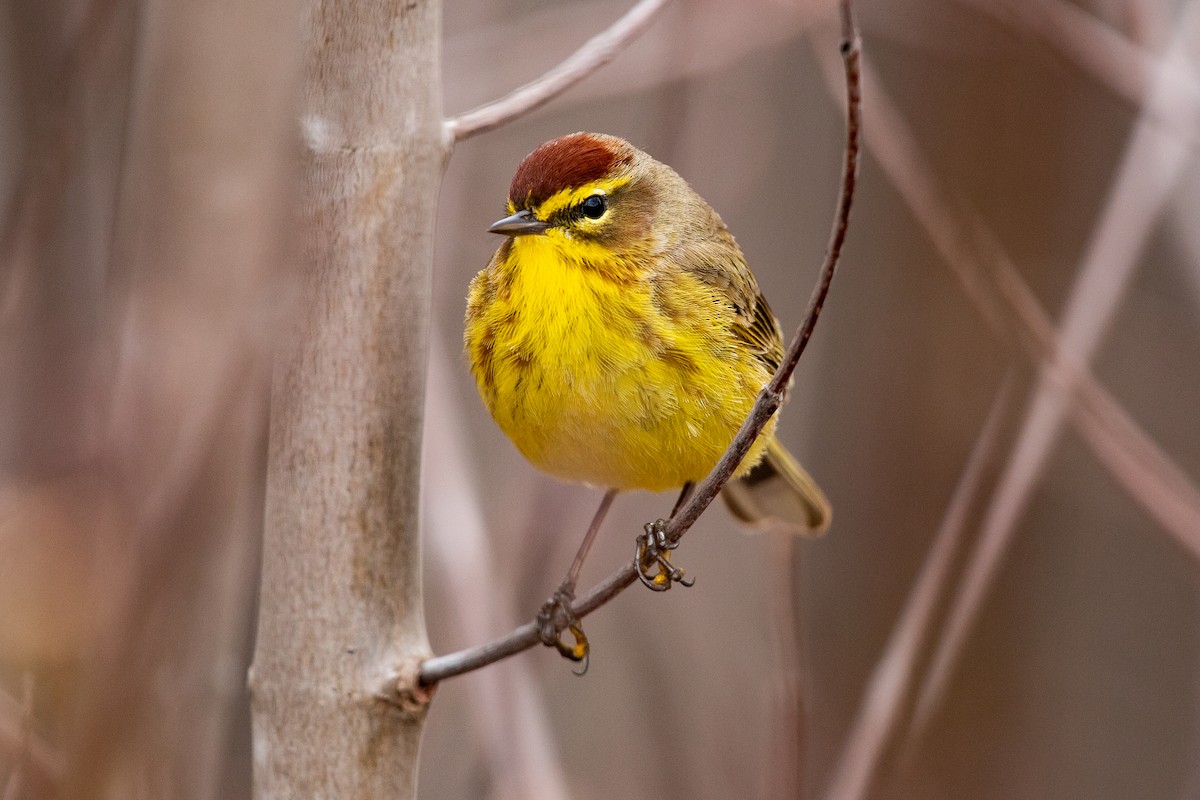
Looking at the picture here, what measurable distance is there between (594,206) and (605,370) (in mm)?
415

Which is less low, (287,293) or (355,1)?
(355,1)

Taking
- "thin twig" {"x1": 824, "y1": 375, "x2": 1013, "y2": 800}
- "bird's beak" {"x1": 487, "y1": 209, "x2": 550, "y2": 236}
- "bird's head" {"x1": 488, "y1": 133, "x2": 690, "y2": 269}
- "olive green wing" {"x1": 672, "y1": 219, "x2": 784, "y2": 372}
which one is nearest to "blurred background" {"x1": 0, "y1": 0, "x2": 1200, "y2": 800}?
"thin twig" {"x1": 824, "y1": 375, "x2": 1013, "y2": 800}

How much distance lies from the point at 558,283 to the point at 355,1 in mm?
813

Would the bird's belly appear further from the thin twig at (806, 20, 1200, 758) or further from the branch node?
the branch node

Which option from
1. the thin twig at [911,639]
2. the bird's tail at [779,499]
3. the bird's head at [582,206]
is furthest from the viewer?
the bird's tail at [779,499]

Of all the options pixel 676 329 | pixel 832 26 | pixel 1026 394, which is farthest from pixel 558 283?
pixel 1026 394

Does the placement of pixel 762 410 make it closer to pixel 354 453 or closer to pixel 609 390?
pixel 354 453

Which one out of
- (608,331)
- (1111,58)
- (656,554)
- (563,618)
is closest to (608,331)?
(608,331)

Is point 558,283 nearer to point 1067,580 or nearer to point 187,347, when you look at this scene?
point 187,347

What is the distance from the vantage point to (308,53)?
5.18 feet

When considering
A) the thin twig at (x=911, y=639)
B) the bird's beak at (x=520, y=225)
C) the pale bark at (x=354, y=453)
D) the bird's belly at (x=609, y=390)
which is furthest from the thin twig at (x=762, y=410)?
the bird's beak at (x=520, y=225)

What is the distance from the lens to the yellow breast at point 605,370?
7.30 feet

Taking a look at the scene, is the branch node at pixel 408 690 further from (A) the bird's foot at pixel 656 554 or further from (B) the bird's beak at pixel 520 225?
(B) the bird's beak at pixel 520 225

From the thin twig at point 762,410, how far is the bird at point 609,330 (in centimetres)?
44
